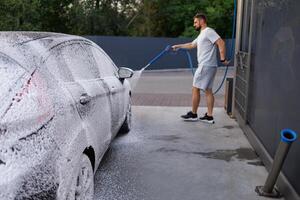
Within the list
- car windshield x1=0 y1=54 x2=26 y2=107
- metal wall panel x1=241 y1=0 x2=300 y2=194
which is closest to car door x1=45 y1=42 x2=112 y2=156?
car windshield x1=0 y1=54 x2=26 y2=107

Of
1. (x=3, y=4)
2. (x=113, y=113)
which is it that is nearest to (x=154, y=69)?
(x=3, y=4)

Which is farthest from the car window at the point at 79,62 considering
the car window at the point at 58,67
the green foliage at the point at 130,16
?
the green foliage at the point at 130,16

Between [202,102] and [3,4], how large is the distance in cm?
1302

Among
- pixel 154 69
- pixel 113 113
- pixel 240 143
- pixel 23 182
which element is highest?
pixel 23 182

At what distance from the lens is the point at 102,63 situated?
16.3ft

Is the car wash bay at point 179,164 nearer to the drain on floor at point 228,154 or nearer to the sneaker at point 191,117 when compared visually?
the drain on floor at point 228,154

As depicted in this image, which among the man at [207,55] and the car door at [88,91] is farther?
the man at [207,55]

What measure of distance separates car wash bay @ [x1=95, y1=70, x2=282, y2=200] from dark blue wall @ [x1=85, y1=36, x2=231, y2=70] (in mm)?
11394

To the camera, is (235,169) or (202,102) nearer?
(235,169)

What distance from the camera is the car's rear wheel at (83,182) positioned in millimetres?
2913

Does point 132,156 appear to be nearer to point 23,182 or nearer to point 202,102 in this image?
point 23,182

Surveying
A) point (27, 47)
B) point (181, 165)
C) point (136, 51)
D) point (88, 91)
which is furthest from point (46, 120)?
point (136, 51)

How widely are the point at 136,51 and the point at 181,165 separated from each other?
48.0ft

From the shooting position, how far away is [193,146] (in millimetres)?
5852
